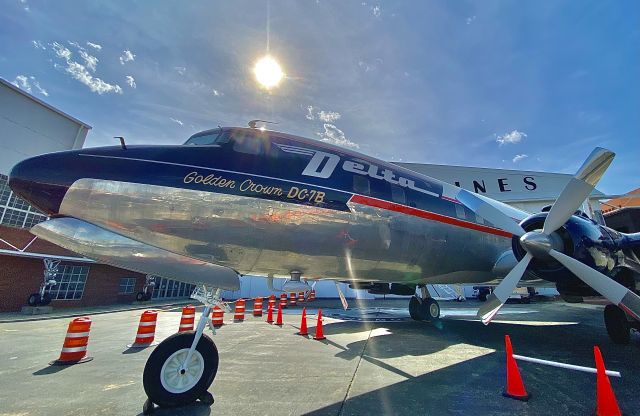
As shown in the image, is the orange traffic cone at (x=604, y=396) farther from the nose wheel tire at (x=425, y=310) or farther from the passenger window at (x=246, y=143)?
the nose wheel tire at (x=425, y=310)

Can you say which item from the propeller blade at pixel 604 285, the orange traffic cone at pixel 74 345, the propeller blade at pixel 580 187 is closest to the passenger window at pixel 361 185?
the propeller blade at pixel 580 187

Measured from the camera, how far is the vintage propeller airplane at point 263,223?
4.29 m

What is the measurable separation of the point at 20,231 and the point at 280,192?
81.3 feet

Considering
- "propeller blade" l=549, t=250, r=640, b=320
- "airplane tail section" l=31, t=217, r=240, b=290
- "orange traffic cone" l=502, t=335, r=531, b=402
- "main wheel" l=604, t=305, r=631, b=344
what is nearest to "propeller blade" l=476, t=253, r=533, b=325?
"propeller blade" l=549, t=250, r=640, b=320

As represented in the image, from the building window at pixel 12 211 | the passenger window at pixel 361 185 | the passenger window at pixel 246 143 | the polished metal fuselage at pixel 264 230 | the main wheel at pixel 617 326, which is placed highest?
the building window at pixel 12 211

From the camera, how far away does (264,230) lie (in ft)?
16.4

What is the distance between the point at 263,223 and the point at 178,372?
7.99ft

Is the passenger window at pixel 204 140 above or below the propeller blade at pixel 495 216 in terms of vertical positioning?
above

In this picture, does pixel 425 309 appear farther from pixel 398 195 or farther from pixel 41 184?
pixel 41 184

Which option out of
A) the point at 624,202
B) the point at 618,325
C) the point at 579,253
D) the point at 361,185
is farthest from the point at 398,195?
the point at 624,202

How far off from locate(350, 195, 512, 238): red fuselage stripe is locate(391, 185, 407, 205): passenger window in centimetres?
12

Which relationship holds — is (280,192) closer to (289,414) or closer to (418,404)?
(289,414)

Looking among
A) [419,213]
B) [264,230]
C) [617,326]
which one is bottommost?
[617,326]

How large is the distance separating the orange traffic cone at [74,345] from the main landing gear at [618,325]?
45.4ft
